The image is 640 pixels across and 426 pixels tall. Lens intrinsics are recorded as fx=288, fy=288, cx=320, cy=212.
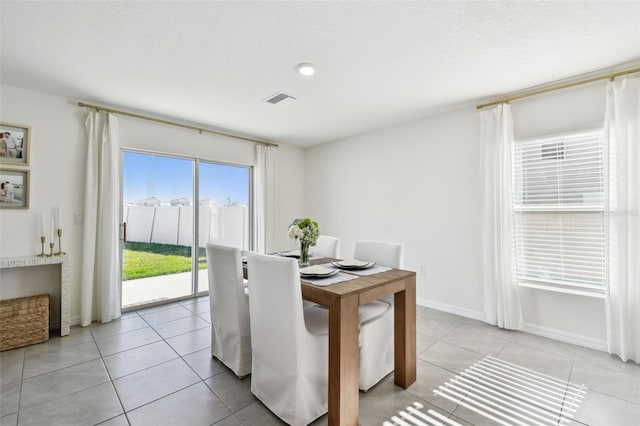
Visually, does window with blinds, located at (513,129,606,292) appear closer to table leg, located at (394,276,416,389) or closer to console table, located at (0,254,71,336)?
table leg, located at (394,276,416,389)

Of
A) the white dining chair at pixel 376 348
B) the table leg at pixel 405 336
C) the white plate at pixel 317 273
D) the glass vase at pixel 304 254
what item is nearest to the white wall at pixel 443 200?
the white dining chair at pixel 376 348

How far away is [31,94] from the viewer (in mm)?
2955

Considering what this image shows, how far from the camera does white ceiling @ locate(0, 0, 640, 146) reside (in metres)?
1.79

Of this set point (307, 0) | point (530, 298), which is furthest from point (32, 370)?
point (530, 298)

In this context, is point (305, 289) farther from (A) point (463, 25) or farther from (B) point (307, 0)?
(A) point (463, 25)

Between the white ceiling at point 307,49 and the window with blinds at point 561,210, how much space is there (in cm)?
67

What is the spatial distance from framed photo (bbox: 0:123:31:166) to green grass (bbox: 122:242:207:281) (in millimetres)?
1335

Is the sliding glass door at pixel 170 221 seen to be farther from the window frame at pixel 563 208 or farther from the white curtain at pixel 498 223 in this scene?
the window frame at pixel 563 208

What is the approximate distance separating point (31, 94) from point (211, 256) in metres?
2.68

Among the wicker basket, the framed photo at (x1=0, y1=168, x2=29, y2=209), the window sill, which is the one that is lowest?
the wicker basket

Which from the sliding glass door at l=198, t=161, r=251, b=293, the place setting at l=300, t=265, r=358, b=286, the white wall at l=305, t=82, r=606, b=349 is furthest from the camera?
the sliding glass door at l=198, t=161, r=251, b=293

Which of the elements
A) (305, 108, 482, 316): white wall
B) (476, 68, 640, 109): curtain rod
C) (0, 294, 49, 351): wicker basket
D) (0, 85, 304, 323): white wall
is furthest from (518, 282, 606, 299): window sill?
(0, 294, 49, 351): wicker basket

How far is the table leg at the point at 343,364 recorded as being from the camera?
1.57m

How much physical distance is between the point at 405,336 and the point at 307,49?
7.33ft
